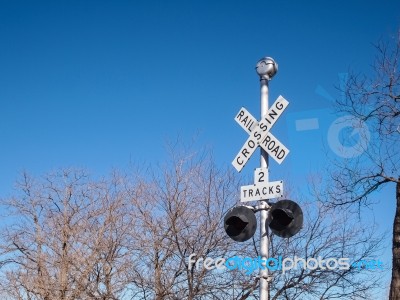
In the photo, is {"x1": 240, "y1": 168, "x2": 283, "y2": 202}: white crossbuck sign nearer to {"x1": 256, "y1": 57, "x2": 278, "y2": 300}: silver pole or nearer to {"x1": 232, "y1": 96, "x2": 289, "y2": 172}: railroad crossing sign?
{"x1": 256, "y1": 57, "x2": 278, "y2": 300}: silver pole

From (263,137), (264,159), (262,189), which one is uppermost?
(263,137)

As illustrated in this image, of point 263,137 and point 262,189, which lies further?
point 263,137

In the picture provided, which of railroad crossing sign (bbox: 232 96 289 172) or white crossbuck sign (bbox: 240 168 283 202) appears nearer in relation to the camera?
white crossbuck sign (bbox: 240 168 283 202)

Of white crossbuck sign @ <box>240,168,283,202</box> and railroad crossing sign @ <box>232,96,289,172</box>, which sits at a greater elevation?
railroad crossing sign @ <box>232,96,289,172</box>

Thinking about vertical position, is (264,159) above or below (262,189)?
above

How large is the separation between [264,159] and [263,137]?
0.82 ft

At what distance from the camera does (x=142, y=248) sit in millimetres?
13594

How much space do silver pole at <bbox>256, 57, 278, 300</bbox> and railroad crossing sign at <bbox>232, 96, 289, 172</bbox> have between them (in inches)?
3.7

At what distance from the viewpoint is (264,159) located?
18.5 ft

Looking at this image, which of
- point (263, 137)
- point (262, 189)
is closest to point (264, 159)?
point (263, 137)

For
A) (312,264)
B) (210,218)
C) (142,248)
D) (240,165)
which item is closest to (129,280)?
(142,248)

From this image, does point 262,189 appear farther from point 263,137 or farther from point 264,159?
point 263,137

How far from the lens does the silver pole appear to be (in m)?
5.25

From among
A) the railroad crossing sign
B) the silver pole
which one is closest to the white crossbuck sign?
the silver pole
